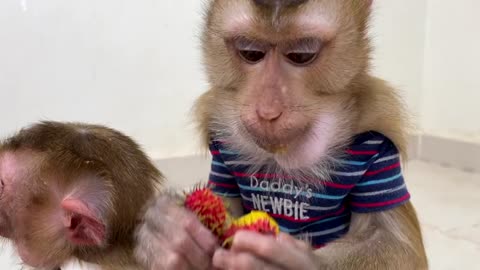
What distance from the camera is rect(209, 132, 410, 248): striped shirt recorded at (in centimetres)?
120

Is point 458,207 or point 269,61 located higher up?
point 269,61

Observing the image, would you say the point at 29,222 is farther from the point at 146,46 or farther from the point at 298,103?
the point at 146,46

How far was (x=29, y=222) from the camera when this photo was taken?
1046 mm

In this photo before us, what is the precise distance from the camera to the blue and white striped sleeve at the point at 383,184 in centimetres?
119

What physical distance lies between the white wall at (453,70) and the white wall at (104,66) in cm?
121

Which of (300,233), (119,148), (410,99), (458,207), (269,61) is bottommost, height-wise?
(458,207)

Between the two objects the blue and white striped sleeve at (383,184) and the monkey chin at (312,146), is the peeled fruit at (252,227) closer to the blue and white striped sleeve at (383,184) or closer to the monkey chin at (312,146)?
the monkey chin at (312,146)

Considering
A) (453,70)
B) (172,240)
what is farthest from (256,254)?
(453,70)

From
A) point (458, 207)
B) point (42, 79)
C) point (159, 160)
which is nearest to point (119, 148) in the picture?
point (42, 79)

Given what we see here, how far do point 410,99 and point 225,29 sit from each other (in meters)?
2.04

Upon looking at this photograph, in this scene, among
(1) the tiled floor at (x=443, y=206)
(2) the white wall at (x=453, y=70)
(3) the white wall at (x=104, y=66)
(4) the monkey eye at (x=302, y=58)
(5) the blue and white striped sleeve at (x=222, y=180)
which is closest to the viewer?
(4) the monkey eye at (x=302, y=58)

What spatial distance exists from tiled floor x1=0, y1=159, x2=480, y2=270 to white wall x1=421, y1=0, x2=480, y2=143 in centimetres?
21

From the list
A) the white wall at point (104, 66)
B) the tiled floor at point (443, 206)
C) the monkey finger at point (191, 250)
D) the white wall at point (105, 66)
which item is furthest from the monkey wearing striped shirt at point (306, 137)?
the white wall at point (104, 66)

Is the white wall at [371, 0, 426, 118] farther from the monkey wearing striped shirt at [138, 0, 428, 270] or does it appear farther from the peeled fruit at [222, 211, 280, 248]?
the peeled fruit at [222, 211, 280, 248]
